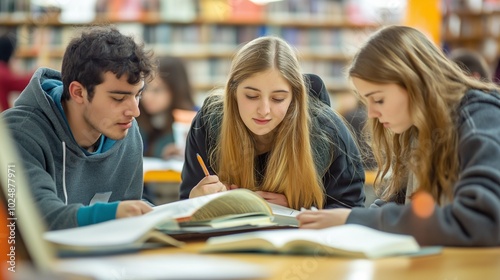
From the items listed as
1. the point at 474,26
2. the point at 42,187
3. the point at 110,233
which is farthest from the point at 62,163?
the point at 474,26

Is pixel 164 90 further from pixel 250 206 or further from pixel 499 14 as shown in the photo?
pixel 499 14

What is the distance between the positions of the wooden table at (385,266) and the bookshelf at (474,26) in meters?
7.02

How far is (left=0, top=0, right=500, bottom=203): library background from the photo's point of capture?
6.56m

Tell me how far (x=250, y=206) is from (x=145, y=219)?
0.29 metres

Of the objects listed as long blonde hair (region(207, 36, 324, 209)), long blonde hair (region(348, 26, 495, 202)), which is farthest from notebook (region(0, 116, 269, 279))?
long blonde hair (region(207, 36, 324, 209))

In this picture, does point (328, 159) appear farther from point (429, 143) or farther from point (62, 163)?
point (62, 163)

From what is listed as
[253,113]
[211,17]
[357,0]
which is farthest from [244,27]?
[253,113]

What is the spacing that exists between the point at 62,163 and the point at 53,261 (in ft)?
2.70

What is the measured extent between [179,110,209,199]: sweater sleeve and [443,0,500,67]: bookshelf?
6.26 meters

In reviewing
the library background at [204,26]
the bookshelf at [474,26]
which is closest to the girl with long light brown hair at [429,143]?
the library background at [204,26]

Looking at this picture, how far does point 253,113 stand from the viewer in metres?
1.96

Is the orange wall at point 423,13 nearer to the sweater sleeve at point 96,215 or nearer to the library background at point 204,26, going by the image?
the library background at point 204,26

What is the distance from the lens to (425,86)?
1507 millimetres

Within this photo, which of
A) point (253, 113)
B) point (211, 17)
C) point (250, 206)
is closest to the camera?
point (250, 206)
